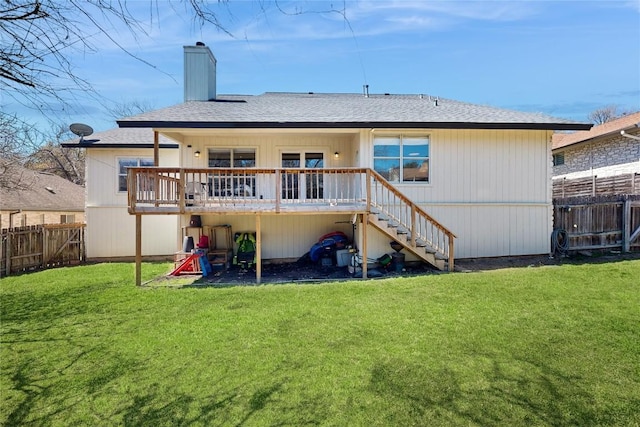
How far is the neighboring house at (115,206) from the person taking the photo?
10586mm

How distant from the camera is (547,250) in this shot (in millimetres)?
8992

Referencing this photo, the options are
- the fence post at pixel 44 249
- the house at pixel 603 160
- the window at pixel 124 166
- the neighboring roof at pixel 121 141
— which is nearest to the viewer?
the fence post at pixel 44 249

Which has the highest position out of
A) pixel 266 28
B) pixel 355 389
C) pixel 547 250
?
pixel 266 28

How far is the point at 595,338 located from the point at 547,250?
5.95 meters

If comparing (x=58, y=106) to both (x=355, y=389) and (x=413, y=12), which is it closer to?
(x=413, y=12)

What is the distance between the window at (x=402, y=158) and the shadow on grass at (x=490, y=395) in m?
5.84

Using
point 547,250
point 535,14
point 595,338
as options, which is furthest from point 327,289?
point 547,250

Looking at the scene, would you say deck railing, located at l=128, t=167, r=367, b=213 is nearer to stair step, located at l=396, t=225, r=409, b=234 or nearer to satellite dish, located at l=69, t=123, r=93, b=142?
stair step, located at l=396, t=225, r=409, b=234

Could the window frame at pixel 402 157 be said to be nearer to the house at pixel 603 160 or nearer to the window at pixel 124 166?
the window at pixel 124 166

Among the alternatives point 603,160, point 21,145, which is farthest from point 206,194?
point 603,160

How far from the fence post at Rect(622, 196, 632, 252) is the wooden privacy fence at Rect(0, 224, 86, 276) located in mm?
15631

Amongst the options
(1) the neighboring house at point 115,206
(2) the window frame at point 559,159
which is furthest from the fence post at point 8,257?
(2) the window frame at point 559,159

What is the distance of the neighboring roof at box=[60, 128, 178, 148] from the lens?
10398 mm

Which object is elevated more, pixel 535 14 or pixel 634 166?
pixel 535 14
